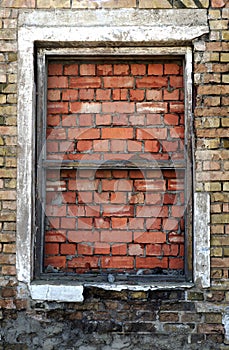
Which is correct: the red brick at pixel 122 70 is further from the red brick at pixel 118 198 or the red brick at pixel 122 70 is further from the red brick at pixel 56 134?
the red brick at pixel 118 198

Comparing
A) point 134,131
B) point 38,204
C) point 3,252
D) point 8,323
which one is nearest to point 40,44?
point 134,131

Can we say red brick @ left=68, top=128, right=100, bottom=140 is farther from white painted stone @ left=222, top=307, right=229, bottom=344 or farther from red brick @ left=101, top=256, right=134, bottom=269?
white painted stone @ left=222, top=307, right=229, bottom=344

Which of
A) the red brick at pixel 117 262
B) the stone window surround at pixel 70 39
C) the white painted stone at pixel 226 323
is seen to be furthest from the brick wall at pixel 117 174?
the white painted stone at pixel 226 323

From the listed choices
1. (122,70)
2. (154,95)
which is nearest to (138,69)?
(122,70)

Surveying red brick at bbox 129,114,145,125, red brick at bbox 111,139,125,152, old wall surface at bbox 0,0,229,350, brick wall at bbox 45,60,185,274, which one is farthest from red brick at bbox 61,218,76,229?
red brick at bbox 129,114,145,125

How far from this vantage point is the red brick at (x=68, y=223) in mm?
3938

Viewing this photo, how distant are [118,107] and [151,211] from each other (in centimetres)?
83

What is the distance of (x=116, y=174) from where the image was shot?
156 inches

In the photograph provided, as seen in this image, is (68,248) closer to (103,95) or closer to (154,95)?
(103,95)

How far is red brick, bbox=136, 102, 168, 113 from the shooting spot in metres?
3.96

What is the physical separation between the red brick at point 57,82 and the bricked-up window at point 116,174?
4 cm

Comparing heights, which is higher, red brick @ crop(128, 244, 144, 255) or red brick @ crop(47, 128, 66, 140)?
red brick @ crop(47, 128, 66, 140)

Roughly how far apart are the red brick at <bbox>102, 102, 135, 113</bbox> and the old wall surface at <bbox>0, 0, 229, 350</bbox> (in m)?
0.50

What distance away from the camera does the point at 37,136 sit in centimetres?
392
